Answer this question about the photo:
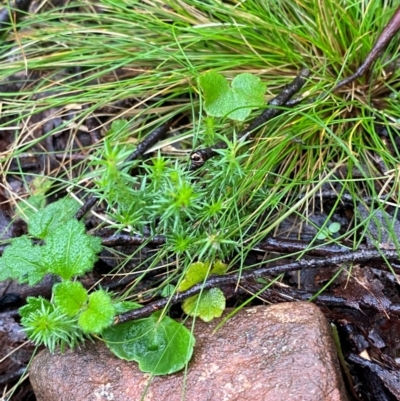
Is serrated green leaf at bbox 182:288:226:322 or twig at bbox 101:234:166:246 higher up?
twig at bbox 101:234:166:246

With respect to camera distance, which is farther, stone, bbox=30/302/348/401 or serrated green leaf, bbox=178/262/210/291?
serrated green leaf, bbox=178/262/210/291

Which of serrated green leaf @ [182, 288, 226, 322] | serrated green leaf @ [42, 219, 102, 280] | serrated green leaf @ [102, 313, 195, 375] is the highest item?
serrated green leaf @ [42, 219, 102, 280]

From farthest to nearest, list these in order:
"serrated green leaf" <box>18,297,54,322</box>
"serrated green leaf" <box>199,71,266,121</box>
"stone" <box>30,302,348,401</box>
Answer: "serrated green leaf" <box>199,71,266,121</box> → "serrated green leaf" <box>18,297,54,322</box> → "stone" <box>30,302,348,401</box>

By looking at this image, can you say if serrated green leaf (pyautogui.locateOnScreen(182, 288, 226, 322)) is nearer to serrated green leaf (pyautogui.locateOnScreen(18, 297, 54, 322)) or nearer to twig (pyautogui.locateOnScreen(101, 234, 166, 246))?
twig (pyautogui.locateOnScreen(101, 234, 166, 246))

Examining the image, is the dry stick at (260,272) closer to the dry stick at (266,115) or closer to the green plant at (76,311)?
the green plant at (76,311)

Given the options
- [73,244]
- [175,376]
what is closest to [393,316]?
[175,376]

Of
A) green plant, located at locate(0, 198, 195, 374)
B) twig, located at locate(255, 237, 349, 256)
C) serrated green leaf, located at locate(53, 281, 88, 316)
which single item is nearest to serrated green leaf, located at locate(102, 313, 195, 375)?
green plant, located at locate(0, 198, 195, 374)

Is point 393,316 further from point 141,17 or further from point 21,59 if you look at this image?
point 21,59

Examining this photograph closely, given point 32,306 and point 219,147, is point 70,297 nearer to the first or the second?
point 32,306
